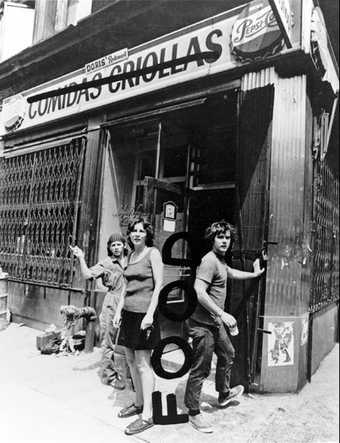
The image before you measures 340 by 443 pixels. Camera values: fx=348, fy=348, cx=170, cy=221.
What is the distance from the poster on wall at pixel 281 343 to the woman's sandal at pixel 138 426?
130 centimetres

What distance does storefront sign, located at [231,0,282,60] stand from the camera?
336 centimetres

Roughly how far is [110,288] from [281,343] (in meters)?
1.75

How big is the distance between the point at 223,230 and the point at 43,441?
1.95m

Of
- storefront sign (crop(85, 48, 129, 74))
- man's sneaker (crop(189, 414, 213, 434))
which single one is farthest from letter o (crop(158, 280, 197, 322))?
storefront sign (crop(85, 48, 129, 74))

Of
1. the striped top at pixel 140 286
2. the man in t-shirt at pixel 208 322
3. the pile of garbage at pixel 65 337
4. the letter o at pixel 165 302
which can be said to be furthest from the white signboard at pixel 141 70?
the pile of garbage at pixel 65 337

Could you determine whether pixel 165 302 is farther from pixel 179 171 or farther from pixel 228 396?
pixel 179 171

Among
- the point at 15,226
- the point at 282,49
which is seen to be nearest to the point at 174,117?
the point at 282,49

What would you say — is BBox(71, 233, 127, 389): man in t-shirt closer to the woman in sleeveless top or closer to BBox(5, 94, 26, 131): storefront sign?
the woman in sleeveless top

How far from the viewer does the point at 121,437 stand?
248 cm

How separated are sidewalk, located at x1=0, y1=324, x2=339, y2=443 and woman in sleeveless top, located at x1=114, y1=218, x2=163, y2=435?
176 millimetres

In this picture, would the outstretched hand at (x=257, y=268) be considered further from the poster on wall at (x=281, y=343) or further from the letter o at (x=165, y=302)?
the letter o at (x=165, y=302)

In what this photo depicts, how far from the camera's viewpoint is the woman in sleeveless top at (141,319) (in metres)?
2.63

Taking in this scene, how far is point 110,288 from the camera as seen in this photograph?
3.57 m

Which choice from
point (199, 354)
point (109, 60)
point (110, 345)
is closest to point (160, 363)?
point (199, 354)
